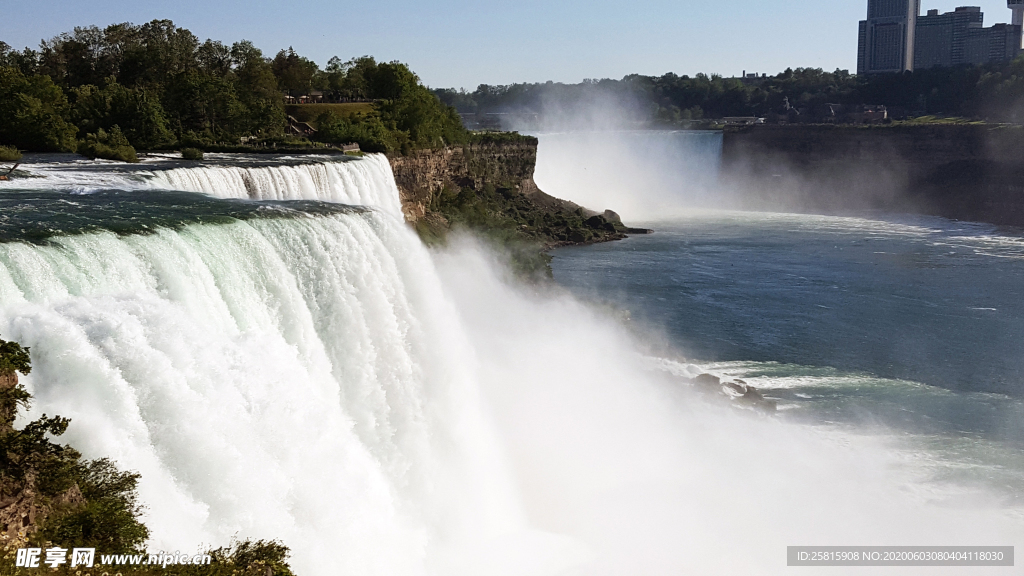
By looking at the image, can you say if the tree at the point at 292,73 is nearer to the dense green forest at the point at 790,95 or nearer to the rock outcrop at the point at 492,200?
the rock outcrop at the point at 492,200

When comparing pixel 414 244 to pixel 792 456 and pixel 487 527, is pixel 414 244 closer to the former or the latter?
pixel 487 527

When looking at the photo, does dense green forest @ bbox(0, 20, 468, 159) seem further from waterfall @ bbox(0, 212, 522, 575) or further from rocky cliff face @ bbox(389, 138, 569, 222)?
waterfall @ bbox(0, 212, 522, 575)

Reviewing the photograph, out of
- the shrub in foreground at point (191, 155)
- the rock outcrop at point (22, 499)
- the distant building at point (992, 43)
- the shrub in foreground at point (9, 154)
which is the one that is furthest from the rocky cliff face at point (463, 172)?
the distant building at point (992, 43)

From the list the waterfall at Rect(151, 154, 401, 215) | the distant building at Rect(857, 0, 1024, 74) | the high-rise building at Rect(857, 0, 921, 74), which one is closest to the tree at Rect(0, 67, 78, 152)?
the waterfall at Rect(151, 154, 401, 215)

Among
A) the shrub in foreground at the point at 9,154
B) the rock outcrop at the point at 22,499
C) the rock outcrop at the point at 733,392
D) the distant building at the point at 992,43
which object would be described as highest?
the distant building at the point at 992,43

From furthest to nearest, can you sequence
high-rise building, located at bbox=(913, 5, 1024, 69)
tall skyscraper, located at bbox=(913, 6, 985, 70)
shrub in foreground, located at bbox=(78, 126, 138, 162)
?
tall skyscraper, located at bbox=(913, 6, 985, 70) → high-rise building, located at bbox=(913, 5, 1024, 69) → shrub in foreground, located at bbox=(78, 126, 138, 162)

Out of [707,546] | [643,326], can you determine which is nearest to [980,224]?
[643,326]
